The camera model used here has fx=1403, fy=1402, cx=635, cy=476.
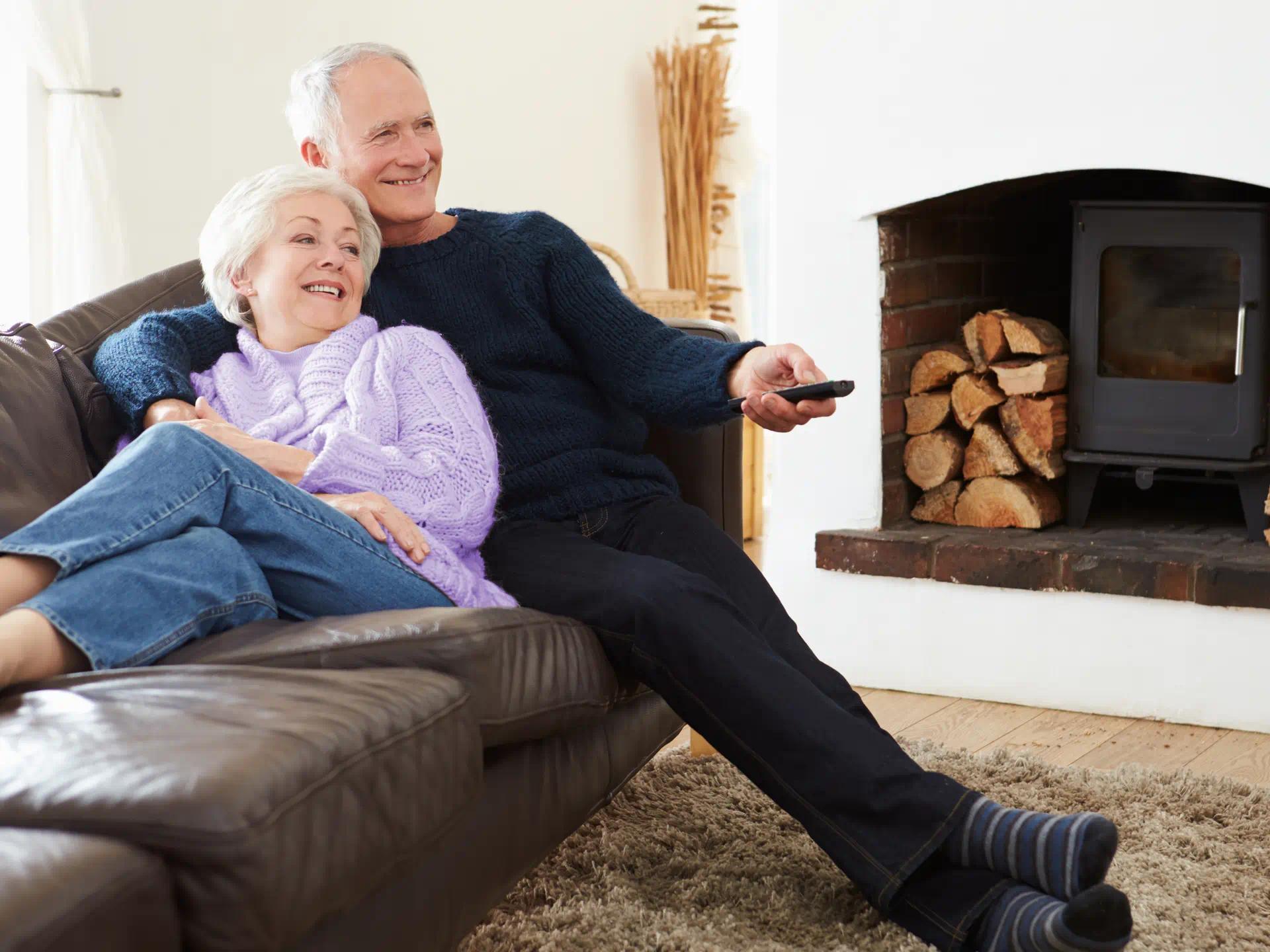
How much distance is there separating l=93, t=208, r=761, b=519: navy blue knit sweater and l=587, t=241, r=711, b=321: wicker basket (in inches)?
67.9

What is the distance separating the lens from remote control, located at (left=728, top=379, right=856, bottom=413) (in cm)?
167

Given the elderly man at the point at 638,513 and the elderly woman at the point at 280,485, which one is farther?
the elderly man at the point at 638,513

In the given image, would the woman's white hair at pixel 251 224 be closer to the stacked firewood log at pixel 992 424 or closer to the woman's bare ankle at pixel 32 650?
the woman's bare ankle at pixel 32 650

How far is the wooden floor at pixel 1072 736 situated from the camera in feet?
7.78

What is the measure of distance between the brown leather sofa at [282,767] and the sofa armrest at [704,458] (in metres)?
0.44

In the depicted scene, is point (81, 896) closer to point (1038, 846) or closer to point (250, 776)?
point (250, 776)

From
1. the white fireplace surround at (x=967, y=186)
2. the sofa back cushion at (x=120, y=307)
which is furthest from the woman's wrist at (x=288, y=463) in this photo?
the white fireplace surround at (x=967, y=186)

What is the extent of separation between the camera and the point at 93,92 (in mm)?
3039

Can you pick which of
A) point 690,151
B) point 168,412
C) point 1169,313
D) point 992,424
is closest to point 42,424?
point 168,412

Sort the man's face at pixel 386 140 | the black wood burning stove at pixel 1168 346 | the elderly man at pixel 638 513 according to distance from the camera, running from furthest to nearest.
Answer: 1. the black wood burning stove at pixel 1168 346
2. the man's face at pixel 386 140
3. the elderly man at pixel 638 513

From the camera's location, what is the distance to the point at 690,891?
1815 mm

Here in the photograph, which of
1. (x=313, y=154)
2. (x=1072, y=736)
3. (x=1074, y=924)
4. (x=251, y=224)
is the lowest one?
(x=1072, y=736)

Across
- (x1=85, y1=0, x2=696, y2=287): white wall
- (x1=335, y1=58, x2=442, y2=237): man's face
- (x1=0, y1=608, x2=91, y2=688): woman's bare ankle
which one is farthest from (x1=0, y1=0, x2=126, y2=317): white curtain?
(x1=0, y1=608, x2=91, y2=688): woman's bare ankle

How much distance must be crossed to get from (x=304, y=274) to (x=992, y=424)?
5.16 feet
